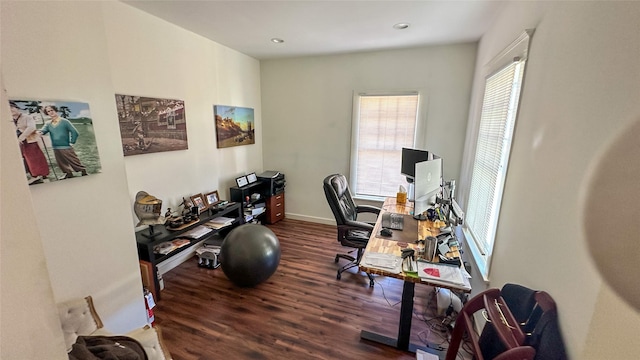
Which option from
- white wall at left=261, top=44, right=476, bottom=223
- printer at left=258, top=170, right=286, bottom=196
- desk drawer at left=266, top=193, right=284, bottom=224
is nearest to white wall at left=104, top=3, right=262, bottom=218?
printer at left=258, top=170, right=286, bottom=196

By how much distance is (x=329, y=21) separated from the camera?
2447 mm

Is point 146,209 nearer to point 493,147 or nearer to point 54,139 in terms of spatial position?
point 54,139

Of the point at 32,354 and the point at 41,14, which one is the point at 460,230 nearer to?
the point at 32,354

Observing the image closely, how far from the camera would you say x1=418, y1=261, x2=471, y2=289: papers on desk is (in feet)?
4.85

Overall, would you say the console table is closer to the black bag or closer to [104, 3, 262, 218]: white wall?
[104, 3, 262, 218]: white wall

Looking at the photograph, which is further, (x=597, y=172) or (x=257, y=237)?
(x=257, y=237)

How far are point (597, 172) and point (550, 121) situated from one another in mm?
918

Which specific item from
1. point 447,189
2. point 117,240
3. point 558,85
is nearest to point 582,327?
point 558,85

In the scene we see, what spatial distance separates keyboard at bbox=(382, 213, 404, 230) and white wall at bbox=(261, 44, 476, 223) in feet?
4.93

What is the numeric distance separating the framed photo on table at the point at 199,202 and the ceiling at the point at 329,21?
1844 millimetres

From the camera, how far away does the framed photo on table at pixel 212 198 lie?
3.15 m

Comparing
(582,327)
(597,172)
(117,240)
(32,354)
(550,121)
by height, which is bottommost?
(117,240)

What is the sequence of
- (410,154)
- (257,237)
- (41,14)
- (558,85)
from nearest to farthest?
1. (558,85)
2. (41,14)
3. (257,237)
4. (410,154)

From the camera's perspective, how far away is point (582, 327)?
2.67 ft
